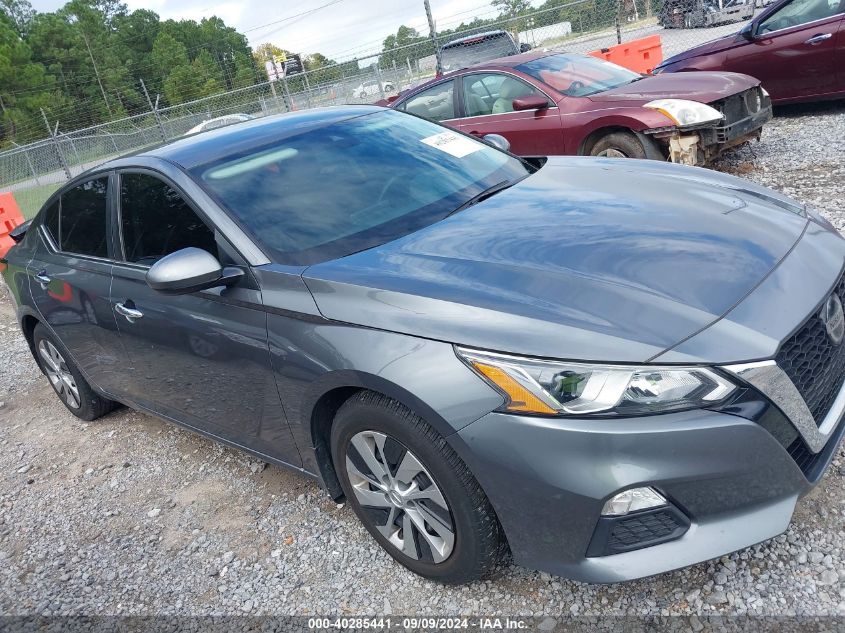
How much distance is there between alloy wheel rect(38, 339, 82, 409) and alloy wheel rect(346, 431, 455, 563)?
2.74 meters

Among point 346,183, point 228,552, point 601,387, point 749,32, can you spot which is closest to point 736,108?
point 749,32

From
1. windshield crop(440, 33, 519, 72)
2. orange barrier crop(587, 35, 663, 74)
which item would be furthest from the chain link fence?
orange barrier crop(587, 35, 663, 74)

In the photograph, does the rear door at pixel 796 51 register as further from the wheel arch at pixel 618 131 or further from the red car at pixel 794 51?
the wheel arch at pixel 618 131

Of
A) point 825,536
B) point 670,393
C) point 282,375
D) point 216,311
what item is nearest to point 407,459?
point 282,375

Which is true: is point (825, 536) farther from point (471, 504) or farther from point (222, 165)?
point (222, 165)

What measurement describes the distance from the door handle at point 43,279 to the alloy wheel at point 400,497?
8.28 feet

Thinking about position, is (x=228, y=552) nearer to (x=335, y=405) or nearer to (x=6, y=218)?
(x=335, y=405)

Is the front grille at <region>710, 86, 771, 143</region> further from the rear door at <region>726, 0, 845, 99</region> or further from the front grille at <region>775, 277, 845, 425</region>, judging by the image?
the front grille at <region>775, 277, 845, 425</region>

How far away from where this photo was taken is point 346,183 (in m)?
2.98

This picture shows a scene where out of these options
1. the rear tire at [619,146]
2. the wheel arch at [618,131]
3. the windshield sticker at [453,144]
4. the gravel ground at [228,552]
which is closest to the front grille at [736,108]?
the wheel arch at [618,131]

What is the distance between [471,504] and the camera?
211cm

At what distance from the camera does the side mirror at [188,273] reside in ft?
8.23

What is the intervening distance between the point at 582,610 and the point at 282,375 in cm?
128

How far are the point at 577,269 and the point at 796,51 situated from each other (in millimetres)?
7256
